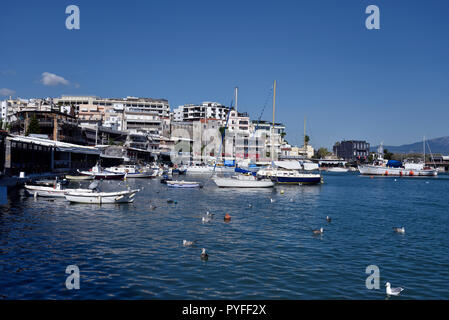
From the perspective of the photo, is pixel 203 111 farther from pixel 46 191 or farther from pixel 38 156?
pixel 46 191

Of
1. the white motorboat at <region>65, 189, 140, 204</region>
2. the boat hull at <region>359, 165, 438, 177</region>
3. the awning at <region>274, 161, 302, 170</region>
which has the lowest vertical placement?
the white motorboat at <region>65, 189, 140, 204</region>

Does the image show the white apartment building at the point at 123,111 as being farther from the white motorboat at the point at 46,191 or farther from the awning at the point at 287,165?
the white motorboat at the point at 46,191

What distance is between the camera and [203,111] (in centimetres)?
18450

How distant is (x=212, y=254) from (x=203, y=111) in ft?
550

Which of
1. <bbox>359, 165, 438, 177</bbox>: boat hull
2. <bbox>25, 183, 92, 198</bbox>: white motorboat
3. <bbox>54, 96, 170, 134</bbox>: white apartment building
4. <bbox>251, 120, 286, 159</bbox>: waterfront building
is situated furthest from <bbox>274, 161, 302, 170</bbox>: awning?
<bbox>25, 183, 92, 198</bbox>: white motorboat

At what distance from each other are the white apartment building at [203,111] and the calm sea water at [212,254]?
5950 inches

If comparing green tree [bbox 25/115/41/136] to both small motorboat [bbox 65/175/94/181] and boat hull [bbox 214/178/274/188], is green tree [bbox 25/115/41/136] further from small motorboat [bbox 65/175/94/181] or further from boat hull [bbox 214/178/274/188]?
boat hull [bbox 214/178/274/188]

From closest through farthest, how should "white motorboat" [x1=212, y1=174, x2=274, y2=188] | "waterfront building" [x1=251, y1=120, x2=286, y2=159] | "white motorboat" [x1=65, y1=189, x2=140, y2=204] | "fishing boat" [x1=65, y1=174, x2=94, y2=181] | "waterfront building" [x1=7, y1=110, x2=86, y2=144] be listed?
"white motorboat" [x1=65, y1=189, x2=140, y2=204] < "white motorboat" [x1=212, y1=174, x2=274, y2=188] < "fishing boat" [x1=65, y1=174, x2=94, y2=181] < "waterfront building" [x1=7, y1=110, x2=86, y2=144] < "waterfront building" [x1=251, y1=120, x2=286, y2=159]

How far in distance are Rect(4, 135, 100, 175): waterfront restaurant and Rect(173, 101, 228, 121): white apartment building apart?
9476 cm

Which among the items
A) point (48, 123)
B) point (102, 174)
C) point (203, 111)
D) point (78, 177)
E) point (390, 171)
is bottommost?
point (78, 177)

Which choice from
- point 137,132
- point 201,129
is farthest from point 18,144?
point 201,129

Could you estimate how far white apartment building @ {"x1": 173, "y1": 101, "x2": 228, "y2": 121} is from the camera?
7229 inches

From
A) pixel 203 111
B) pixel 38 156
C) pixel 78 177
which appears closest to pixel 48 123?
pixel 38 156
